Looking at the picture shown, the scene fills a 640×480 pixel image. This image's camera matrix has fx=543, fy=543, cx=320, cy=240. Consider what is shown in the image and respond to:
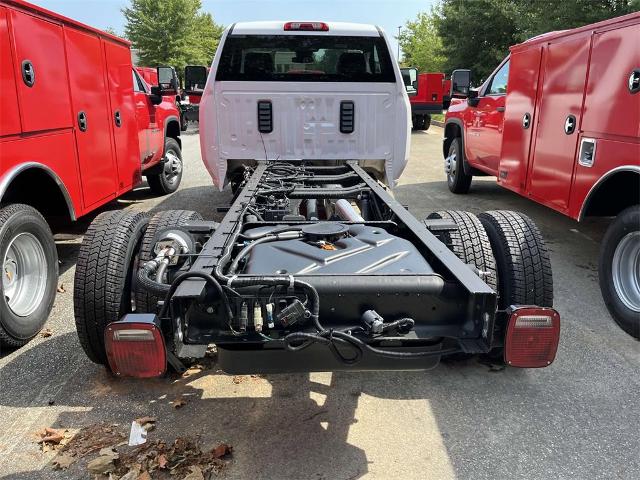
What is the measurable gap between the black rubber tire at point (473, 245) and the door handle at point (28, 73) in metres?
3.15

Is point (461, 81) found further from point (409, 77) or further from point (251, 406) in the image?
point (251, 406)

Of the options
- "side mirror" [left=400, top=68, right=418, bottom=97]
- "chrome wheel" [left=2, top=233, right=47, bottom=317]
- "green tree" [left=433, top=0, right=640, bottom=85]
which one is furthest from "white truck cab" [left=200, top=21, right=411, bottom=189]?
"green tree" [left=433, top=0, right=640, bottom=85]

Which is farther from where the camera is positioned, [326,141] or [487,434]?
[326,141]

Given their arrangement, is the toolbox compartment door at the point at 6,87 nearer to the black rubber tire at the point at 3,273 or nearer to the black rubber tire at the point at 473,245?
the black rubber tire at the point at 3,273

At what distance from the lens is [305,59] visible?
604 centimetres

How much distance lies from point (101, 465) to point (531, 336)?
77.6 inches

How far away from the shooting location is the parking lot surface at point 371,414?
2.50 metres

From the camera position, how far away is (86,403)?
2982mm

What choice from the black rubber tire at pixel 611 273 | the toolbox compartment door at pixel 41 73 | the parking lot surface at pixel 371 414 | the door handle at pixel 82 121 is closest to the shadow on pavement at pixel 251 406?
the parking lot surface at pixel 371 414

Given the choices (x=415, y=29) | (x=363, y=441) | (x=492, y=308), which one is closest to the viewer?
(x=492, y=308)

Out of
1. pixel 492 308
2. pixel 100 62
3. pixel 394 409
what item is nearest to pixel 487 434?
pixel 394 409

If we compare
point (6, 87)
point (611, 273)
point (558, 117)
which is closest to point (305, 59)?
point (558, 117)

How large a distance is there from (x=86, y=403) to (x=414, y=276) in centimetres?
195

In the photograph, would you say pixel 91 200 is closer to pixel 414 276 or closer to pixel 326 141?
pixel 326 141
